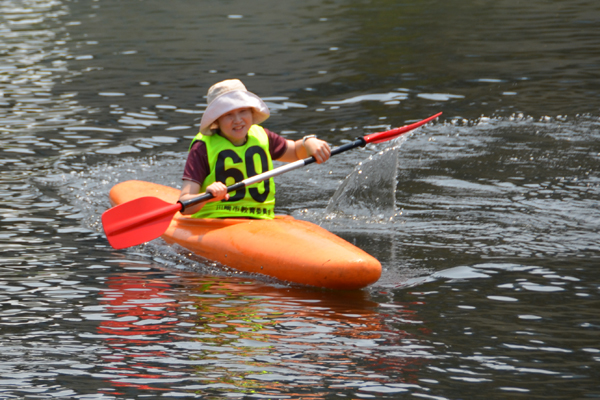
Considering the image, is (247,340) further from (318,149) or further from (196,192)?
(318,149)

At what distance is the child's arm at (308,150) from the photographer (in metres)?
5.50

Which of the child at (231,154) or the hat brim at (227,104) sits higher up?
the hat brim at (227,104)

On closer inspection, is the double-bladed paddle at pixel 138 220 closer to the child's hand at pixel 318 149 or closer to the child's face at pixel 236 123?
the child's hand at pixel 318 149

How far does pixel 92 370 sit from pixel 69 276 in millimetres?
1571

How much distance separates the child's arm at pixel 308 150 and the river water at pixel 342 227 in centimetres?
64

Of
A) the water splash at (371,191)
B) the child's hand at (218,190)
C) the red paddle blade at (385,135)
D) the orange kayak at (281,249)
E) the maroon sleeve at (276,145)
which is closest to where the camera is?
the orange kayak at (281,249)

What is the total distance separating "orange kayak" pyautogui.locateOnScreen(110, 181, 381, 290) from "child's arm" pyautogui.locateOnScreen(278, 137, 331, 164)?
499 mm

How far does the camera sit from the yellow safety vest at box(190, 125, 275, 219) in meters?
5.44

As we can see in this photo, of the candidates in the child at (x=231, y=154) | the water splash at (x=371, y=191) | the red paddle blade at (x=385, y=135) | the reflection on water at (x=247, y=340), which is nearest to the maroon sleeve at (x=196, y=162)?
the child at (x=231, y=154)

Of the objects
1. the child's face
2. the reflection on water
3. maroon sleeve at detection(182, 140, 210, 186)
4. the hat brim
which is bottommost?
the reflection on water

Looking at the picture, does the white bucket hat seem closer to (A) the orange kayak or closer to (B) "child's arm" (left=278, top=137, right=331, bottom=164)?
(B) "child's arm" (left=278, top=137, right=331, bottom=164)

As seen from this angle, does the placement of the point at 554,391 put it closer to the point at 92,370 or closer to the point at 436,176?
the point at 92,370

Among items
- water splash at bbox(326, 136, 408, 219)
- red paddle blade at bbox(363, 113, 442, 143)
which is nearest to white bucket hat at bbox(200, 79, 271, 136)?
red paddle blade at bbox(363, 113, 442, 143)

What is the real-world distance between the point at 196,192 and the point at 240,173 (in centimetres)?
33
